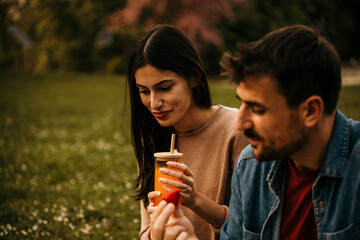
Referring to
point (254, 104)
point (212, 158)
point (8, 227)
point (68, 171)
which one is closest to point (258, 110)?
point (254, 104)

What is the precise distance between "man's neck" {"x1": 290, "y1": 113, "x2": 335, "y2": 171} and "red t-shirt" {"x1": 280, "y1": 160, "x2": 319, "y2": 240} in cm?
8

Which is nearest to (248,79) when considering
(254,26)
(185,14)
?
(185,14)

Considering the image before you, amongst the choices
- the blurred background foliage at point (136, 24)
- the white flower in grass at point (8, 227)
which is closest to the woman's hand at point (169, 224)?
the white flower in grass at point (8, 227)

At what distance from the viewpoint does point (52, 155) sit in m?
8.73

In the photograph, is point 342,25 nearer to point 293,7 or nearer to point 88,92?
point 293,7

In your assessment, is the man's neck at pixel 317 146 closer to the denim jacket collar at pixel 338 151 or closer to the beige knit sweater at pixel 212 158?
the denim jacket collar at pixel 338 151

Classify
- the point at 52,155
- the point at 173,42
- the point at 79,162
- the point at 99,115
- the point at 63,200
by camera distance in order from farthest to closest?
1. the point at 99,115
2. the point at 52,155
3. the point at 79,162
4. the point at 63,200
5. the point at 173,42

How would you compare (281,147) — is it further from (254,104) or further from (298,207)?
(298,207)

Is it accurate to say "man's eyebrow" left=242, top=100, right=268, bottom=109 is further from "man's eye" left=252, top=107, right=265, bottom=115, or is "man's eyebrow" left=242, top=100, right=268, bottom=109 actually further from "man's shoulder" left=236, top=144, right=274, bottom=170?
"man's shoulder" left=236, top=144, right=274, bottom=170

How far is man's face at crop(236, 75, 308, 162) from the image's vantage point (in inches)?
80.0

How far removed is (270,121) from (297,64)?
32 centimetres

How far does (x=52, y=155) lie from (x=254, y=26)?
25.1 meters

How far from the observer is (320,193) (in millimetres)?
2078

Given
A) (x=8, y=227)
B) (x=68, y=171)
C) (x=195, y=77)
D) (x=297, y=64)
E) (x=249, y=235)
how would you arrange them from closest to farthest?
(x=297, y=64) → (x=249, y=235) → (x=195, y=77) → (x=8, y=227) → (x=68, y=171)
